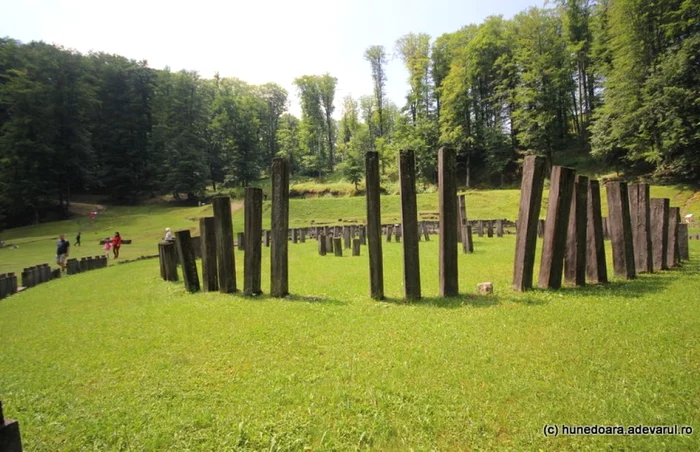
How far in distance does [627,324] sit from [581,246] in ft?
8.81

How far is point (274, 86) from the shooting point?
85438 mm

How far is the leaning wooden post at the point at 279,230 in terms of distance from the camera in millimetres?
7891

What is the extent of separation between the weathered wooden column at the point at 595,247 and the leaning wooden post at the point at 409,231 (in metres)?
3.08

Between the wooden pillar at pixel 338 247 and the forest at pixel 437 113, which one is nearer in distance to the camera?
the wooden pillar at pixel 338 247

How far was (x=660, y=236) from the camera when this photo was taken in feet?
29.6

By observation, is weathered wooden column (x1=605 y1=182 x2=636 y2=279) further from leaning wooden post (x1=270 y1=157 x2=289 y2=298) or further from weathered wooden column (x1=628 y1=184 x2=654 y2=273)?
leaning wooden post (x1=270 y1=157 x2=289 y2=298)

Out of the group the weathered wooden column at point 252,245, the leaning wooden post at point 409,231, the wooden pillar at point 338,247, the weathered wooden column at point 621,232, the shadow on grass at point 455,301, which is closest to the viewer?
the shadow on grass at point 455,301

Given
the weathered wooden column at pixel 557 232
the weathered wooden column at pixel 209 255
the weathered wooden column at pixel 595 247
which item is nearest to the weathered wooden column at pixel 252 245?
the weathered wooden column at pixel 209 255

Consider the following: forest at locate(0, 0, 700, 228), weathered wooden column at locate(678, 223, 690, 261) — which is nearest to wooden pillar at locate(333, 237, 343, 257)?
weathered wooden column at locate(678, 223, 690, 261)

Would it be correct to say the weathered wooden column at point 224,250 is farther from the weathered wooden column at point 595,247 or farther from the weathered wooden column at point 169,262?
the weathered wooden column at point 595,247

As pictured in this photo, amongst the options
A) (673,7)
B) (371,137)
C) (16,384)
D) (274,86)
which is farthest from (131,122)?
(673,7)

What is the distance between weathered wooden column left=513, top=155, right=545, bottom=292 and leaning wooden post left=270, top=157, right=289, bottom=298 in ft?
15.6

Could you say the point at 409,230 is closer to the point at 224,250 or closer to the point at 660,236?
the point at 224,250

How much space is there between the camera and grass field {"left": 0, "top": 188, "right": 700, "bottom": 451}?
298 cm
